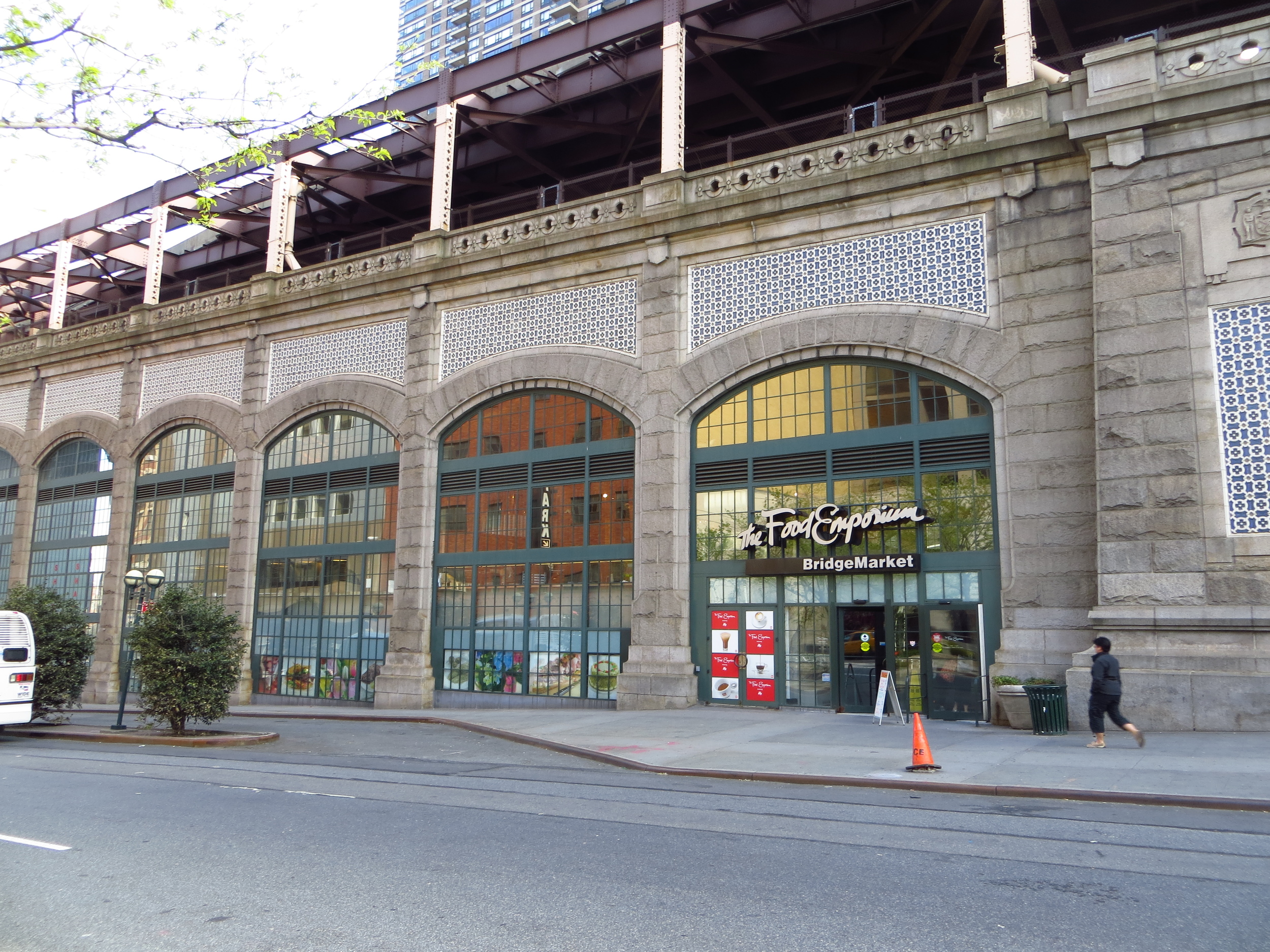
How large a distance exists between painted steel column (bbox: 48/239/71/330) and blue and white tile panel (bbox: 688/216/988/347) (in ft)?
94.0

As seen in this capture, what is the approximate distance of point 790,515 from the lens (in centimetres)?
2069

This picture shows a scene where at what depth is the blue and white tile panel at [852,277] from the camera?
19.4m

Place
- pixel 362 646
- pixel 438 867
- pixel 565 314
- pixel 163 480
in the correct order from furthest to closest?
pixel 163 480, pixel 362 646, pixel 565 314, pixel 438 867

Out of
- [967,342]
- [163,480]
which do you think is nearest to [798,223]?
[967,342]

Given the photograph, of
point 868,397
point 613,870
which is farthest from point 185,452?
point 613,870

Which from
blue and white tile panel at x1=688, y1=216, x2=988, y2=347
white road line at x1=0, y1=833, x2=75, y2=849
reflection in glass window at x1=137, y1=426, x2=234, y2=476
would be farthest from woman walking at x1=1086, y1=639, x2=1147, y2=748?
reflection in glass window at x1=137, y1=426, x2=234, y2=476

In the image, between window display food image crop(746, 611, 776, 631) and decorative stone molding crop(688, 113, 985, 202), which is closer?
decorative stone molding crop(688, 113, 985, 202)

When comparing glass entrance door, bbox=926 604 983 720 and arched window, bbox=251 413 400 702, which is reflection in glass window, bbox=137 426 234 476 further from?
glass entrance door, bbox=926 604 983 720

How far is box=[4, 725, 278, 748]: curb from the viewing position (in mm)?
18141

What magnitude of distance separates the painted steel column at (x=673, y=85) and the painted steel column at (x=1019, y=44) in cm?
742

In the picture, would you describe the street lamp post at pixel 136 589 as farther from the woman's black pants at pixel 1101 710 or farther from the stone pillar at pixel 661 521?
the woman's black pants at pixel 1101 710

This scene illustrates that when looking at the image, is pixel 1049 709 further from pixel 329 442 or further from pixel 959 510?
pixel 329 442

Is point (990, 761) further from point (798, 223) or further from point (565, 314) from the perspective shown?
point (565, 314)

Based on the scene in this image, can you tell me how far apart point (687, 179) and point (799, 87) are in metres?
8.48
